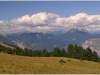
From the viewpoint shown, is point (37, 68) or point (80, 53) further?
point (80, 53)

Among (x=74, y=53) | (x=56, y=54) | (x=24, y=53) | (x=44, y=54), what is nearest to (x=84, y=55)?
(x=74, y=53)

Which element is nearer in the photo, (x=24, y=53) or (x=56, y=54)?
(x=56, y=54)

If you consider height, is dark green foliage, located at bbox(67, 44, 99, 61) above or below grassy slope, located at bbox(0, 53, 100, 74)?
above

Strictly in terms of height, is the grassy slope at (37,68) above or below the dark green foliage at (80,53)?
below

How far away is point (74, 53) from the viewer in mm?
93875

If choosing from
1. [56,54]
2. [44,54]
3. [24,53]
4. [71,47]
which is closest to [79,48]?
[71,47]

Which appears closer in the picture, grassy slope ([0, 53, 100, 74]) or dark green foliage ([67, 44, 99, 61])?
grassy slope ([0, 53, 100, 74])

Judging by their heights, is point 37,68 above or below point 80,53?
below

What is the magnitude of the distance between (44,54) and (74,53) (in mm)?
17533

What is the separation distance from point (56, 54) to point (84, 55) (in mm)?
15229

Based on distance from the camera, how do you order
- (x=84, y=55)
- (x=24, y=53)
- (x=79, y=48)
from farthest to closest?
1. (x=24, y=53)
2. (x=79, y=48)
3. (x=84, y=55)

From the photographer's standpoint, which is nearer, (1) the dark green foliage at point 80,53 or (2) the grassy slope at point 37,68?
(2) the grassy slope at point 37,68

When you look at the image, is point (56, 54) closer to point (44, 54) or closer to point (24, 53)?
point (44, 54)

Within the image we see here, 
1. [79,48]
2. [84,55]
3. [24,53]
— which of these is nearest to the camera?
[84,55]
